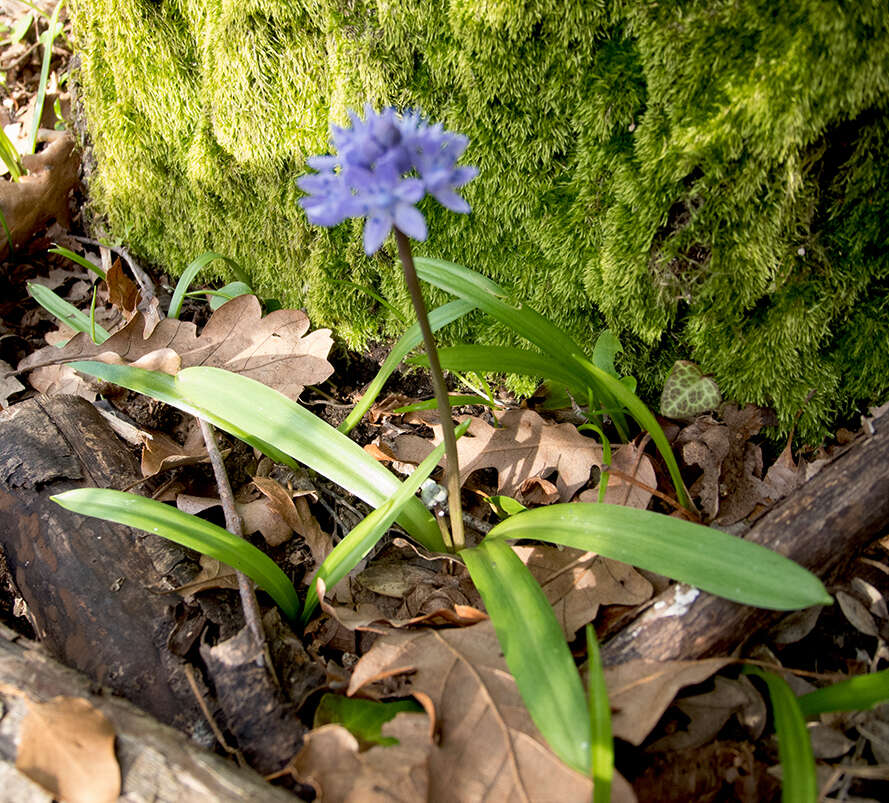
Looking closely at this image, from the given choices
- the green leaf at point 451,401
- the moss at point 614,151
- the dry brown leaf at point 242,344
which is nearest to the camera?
the moss at point 614,151

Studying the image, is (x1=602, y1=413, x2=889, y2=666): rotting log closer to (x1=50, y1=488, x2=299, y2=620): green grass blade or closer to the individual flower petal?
(x1=50, y1=488, x2=299, y2=620): green grass blade

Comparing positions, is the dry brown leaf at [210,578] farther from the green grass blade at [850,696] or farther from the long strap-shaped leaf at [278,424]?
the green grass blade at [850,696]

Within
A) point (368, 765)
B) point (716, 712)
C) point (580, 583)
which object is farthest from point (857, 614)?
point (368, 765)

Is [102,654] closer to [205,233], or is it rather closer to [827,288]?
[205,233]

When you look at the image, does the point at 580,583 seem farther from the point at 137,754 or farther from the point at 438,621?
the point at 137,754

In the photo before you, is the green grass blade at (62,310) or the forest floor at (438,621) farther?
the green grass blade at (62,310)

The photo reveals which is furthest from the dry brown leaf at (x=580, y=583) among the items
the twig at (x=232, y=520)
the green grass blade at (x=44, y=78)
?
the green grass blade at (x=44, y=78)

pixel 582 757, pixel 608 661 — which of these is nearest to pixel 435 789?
pixel 582 757
